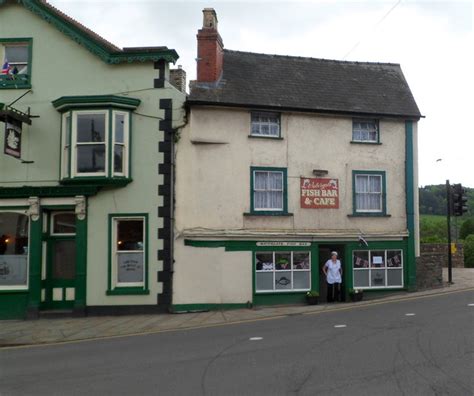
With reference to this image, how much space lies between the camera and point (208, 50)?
17.7 metres

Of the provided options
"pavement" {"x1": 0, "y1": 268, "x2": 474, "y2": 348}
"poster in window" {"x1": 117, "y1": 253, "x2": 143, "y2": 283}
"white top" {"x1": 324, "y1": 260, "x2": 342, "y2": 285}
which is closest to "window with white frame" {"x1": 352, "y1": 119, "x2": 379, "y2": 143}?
"white top" {"x1": 324, "y1": 260, "x2": 342, "y2": 285}

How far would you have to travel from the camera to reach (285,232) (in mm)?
17250

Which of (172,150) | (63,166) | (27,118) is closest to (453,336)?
(172,150)

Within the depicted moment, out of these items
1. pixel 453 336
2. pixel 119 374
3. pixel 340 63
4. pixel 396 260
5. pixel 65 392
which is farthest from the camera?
pixel 340 63

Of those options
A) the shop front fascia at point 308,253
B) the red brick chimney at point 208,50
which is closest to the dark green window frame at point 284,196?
the shop front fascia at point 308,253

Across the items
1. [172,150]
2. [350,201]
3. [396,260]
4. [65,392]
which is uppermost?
[172,150]

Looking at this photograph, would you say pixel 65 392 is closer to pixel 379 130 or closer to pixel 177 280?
pixel 177 280

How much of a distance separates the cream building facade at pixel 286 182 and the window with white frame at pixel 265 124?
0.03 metres

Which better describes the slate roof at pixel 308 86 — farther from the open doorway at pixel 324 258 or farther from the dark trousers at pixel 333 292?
the dark trousers at pixel 333 292

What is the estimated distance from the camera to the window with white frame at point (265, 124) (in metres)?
17.6

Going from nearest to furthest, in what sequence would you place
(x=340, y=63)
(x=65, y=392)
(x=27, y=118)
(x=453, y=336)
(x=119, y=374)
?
1. (x=65, y=392)
2. (x=119, y=374)
3. (x=453, y=336)
4. (x=27, y=118)
5. (x=340, y=63)

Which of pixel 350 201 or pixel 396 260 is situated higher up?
pixel 350 201

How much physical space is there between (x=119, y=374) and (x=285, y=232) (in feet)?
32.3

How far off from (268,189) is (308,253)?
2613mm
